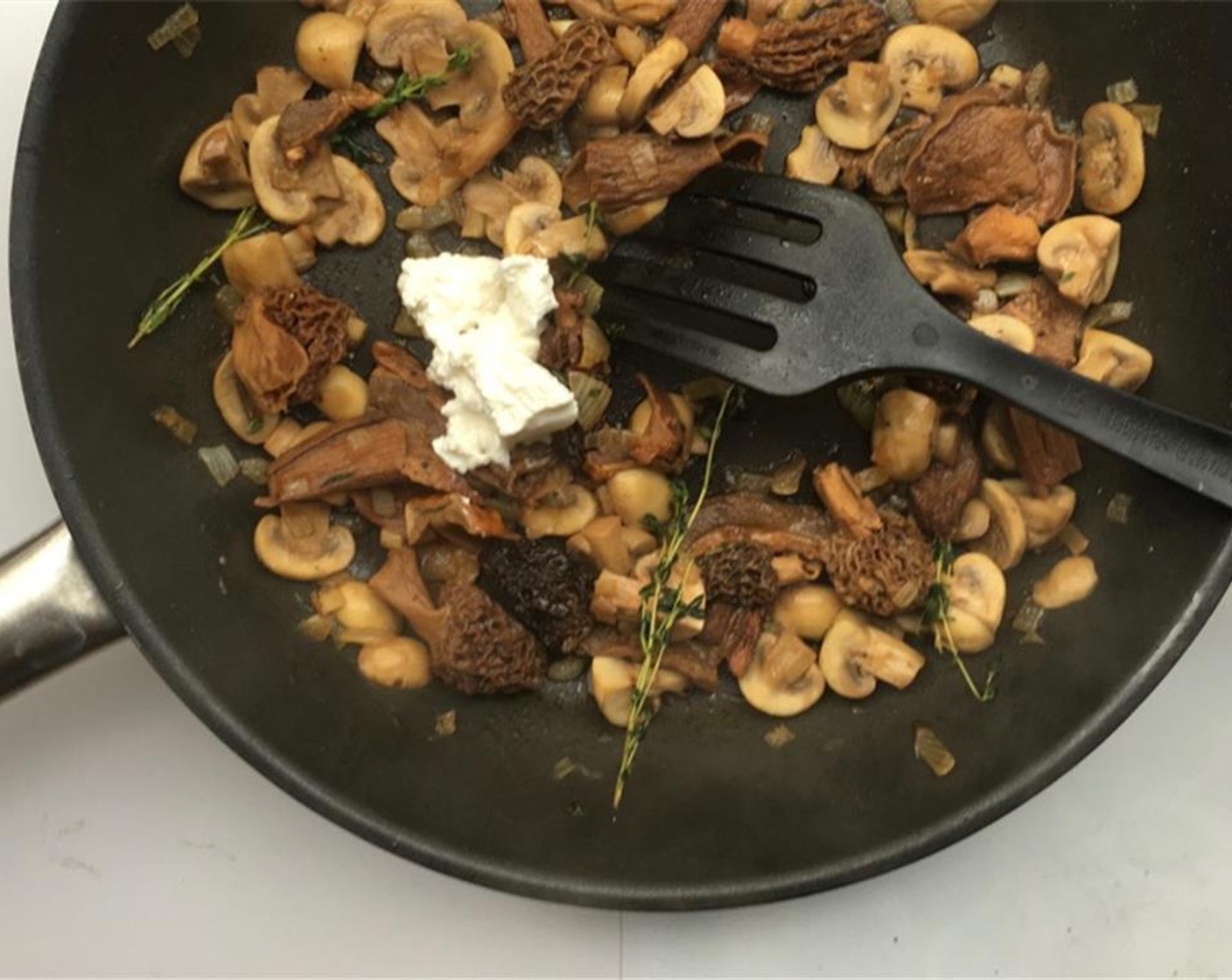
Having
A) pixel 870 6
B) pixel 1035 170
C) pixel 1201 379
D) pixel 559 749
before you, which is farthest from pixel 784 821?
pixel 870 6

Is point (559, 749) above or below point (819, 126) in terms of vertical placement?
below

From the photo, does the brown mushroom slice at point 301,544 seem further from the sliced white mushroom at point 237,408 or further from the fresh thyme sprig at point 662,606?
the fresh thyme sprig at point 662,606

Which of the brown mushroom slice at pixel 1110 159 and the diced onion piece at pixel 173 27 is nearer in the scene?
the diced onion piece at pixel 173 27

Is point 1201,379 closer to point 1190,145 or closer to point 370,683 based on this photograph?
point 1190,145

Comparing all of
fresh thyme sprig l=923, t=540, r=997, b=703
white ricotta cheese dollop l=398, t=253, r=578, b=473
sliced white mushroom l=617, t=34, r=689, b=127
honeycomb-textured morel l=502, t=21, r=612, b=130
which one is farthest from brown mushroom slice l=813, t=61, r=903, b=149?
fresh thyme sprig l=923, t=540, r=997, b=703

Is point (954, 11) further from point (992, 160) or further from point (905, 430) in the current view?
point (905, 430)

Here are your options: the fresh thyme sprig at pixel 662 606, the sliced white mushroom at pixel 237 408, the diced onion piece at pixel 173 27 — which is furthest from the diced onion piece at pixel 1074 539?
the diced onion piece at pixel 173 27
